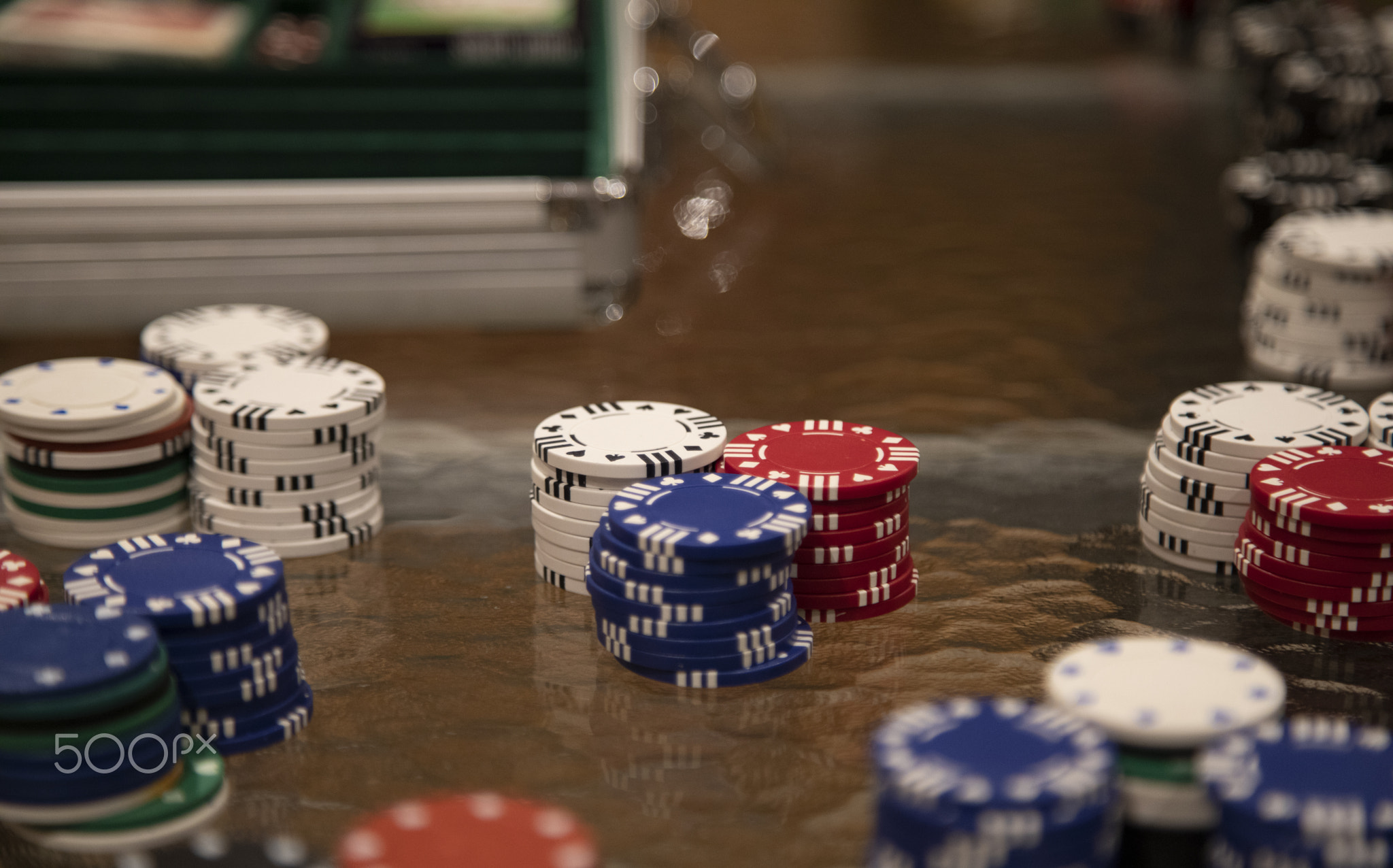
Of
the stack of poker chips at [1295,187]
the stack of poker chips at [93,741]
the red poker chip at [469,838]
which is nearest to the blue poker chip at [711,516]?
the red poker chip at [469,838]

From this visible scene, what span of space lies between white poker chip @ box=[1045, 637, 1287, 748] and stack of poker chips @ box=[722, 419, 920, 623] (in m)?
0.81

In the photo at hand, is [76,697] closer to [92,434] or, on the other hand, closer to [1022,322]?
[92,434]

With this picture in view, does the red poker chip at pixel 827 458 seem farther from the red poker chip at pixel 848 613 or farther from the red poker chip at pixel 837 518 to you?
the red poker chip at pixel 848 613

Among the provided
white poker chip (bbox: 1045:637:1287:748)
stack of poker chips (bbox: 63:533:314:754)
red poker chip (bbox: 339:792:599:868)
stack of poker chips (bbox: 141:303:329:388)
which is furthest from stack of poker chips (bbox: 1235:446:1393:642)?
stack of poker chips (bbox: 141:303:329:388)

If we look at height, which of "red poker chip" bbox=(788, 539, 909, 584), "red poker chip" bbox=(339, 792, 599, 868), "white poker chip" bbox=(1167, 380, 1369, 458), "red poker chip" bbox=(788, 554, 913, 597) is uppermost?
"white poker chip" bbox=(1167, 380, 1369, 458)

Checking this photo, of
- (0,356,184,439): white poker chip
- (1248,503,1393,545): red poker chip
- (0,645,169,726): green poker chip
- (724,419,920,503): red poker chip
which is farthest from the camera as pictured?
(0,356,184,439): white poker chip

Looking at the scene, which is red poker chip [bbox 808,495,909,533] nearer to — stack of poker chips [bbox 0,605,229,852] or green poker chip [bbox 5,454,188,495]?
stack of poker chips [bbox 0,605,229,852]

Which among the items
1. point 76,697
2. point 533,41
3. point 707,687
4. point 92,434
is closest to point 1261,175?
point 533,41

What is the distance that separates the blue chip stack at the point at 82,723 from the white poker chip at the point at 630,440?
1.08m

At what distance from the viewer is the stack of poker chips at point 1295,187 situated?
5.87 meters

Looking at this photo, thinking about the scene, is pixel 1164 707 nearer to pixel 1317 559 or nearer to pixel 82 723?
pixel 1317 559

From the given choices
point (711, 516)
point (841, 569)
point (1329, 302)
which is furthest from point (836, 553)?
point (1329, 302)

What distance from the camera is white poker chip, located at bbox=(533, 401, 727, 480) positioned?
11.4ft

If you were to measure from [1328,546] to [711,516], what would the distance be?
1.32 m
